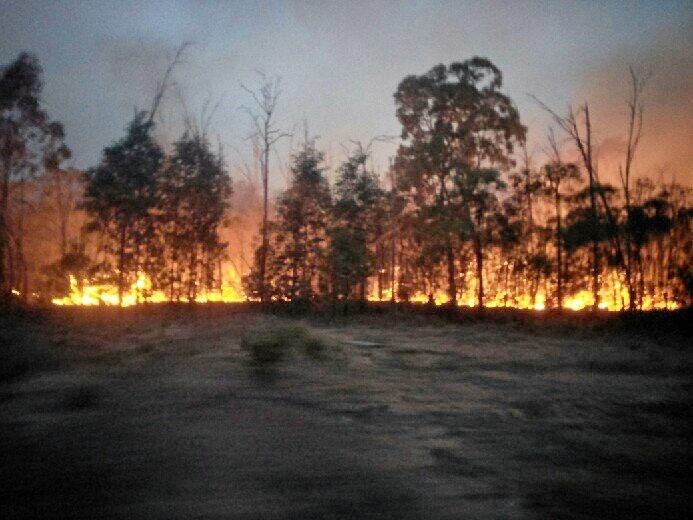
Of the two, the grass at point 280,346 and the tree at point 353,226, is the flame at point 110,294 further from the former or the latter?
the grass at point 280,346

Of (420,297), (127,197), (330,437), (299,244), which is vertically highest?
(127,197)

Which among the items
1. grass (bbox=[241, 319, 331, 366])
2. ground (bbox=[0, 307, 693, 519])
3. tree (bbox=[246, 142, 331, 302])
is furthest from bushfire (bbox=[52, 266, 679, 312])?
ground (bbox=[0, 307, 693, 519])

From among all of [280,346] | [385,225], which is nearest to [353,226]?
[385,225]

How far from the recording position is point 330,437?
115 inches

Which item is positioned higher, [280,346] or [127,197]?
[127,197]

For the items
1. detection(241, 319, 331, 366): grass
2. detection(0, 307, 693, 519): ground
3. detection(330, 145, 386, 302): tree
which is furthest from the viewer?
detection(330, 145, 386, 302): tree

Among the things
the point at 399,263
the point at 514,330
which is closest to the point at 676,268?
the point at 399,263

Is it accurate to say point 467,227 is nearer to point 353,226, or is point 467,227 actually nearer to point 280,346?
point 353,226

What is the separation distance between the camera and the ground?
205 centimetres

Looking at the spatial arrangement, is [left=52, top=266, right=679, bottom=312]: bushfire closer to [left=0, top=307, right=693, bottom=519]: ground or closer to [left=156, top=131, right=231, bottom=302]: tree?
[left=156, top=131, right=231, bottom=302]: tree

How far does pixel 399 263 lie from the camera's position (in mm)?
23047

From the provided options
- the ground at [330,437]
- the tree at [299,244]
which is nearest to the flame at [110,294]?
the tree at [299,244]

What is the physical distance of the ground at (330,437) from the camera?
80.7 inches

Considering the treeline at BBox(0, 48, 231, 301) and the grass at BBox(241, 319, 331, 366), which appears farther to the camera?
the treeline at BBox(0, 48, 231, 301)
